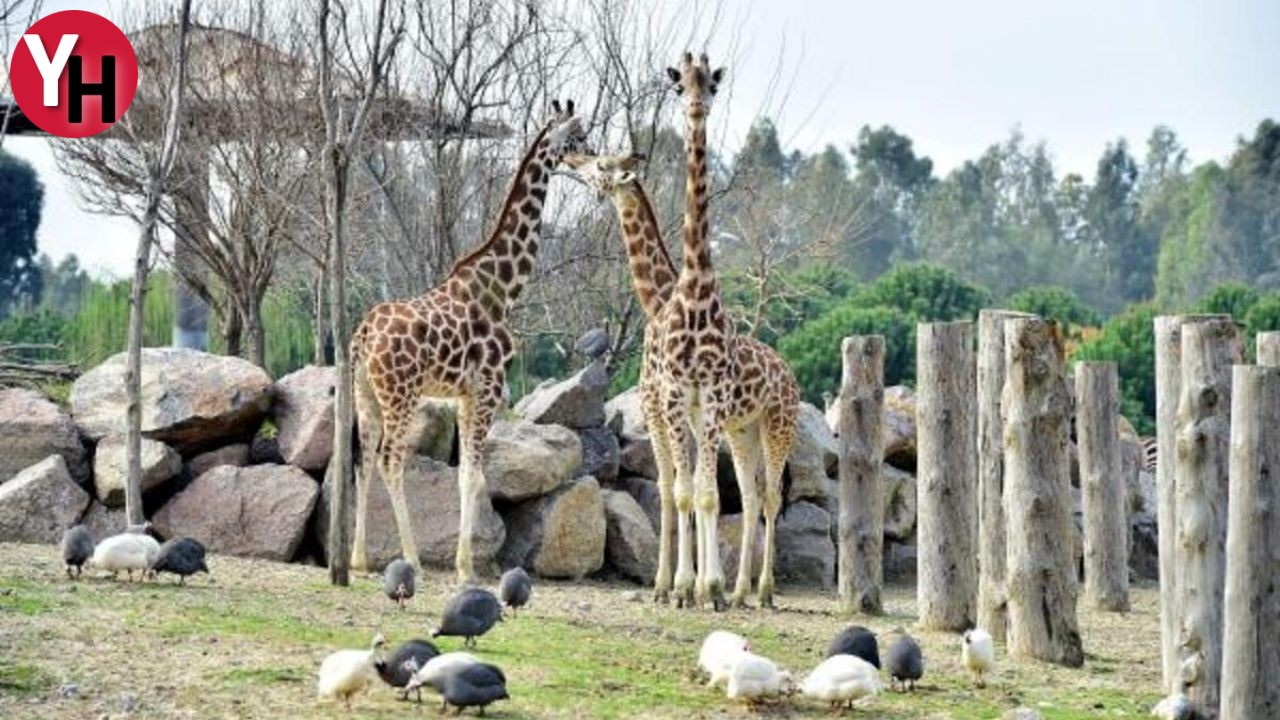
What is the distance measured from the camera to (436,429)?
63.6 ft

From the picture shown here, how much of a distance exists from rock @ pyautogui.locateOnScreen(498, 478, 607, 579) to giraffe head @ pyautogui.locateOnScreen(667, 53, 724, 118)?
356 centimetres

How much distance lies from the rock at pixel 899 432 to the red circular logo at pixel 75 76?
7932mm

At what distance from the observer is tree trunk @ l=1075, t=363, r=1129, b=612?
18.6m

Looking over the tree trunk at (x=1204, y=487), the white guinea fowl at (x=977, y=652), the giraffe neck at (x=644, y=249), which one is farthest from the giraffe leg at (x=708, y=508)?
the tree trunk at (x=1204, y=487)

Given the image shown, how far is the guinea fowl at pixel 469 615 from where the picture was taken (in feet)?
42.7

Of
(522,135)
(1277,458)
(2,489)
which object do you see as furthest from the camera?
(522,135)

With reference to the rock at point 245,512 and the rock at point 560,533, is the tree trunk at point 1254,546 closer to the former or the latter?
the rock at point 560,533

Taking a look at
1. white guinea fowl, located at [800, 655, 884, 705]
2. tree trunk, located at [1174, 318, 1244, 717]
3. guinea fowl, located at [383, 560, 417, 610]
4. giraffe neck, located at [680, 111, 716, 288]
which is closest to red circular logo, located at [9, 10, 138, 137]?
giraffe neck, located at [680, 111, 716, 288]

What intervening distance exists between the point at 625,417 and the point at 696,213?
4.29 m

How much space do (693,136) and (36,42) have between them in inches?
367

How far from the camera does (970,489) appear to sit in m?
16.2

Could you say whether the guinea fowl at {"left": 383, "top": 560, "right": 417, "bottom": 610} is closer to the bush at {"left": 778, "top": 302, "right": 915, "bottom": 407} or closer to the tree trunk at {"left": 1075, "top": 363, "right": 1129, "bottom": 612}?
the tree trunk at {"left": 1075, "top": 363, "right": 1129, "bottom": 612}

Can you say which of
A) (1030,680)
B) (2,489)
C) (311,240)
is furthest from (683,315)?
(311,240)

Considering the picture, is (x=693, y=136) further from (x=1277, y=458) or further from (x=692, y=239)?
(x=1277, y=458)
